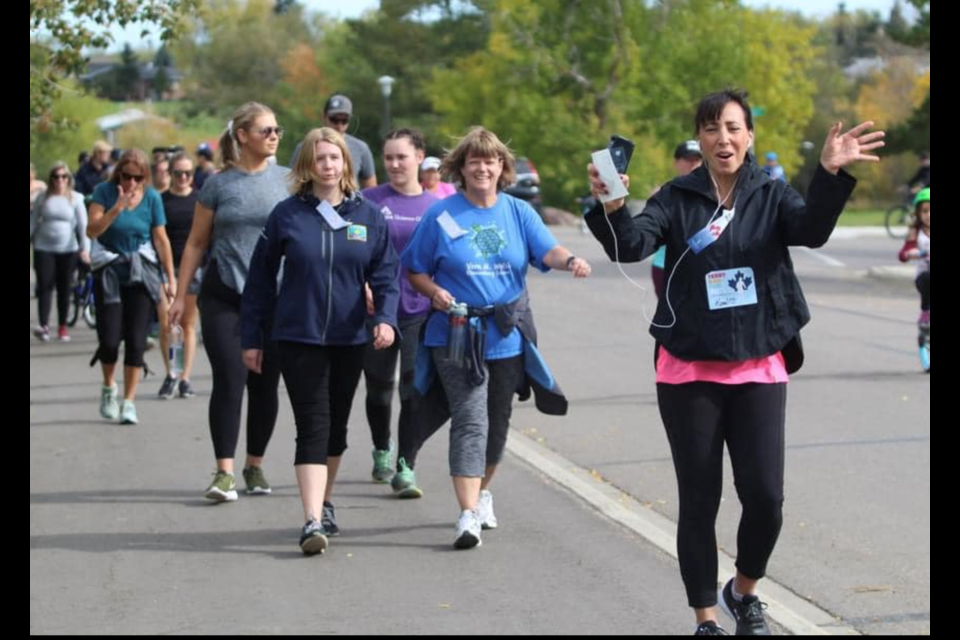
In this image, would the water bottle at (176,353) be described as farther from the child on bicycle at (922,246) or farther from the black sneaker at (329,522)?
the child on bicycle at (922,246)

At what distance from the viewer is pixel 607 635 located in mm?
6074

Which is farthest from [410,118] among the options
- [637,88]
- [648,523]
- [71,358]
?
[648,523]

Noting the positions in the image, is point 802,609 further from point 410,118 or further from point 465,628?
point 410,118

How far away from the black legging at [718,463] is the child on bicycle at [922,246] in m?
8.26

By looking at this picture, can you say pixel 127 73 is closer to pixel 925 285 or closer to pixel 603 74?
pixel 603 74

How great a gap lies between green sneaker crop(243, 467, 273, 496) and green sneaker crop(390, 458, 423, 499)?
2.31 feet

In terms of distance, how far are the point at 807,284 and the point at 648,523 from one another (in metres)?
17.3

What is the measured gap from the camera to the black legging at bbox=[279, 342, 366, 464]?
7.79 metres

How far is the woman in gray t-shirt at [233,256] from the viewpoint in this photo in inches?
344

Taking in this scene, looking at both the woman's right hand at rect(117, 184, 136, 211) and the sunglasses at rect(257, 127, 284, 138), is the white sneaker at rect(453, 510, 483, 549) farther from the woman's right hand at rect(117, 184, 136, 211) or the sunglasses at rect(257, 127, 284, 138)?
the woman's right hand at rect(117, 184, 136, 211)

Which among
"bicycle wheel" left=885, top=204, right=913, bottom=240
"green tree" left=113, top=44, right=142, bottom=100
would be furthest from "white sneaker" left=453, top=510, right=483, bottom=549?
"green tree" left=113, top=44, right=142, bottom=100

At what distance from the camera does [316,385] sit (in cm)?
782

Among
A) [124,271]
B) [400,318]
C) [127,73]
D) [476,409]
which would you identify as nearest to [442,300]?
[476,409]

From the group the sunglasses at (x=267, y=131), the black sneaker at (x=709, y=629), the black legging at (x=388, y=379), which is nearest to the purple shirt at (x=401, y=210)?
the black legging at (x=388, y=379)
